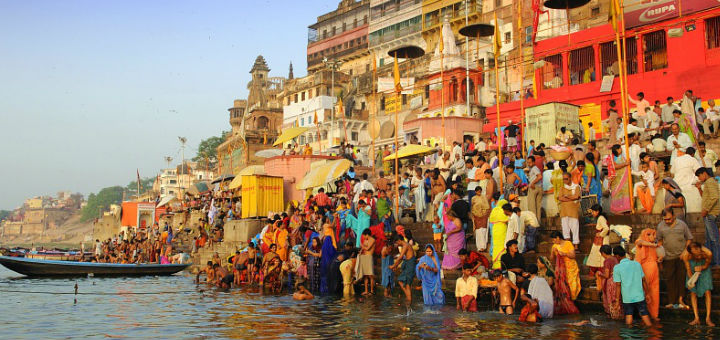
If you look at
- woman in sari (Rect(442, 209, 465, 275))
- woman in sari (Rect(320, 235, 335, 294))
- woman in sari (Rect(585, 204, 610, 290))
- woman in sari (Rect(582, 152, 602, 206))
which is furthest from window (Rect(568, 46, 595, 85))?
woman in sari (Rect(585, 204, 610, 290))

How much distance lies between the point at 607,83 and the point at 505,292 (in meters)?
15.3

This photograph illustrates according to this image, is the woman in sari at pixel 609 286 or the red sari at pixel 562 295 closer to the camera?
the woman in sari at pixel 609 286

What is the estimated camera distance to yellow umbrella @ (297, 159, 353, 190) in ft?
68.2

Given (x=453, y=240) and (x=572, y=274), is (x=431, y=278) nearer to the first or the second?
(x=453, y=240)

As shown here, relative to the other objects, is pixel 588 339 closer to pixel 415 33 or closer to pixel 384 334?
pixel 384 334

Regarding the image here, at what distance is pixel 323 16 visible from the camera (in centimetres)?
5759

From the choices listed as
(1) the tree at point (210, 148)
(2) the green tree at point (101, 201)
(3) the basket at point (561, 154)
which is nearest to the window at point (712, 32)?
(3) the basket at point (561, 154)

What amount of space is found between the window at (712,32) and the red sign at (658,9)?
491mm

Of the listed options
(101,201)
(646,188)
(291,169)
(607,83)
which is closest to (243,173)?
(291,169)

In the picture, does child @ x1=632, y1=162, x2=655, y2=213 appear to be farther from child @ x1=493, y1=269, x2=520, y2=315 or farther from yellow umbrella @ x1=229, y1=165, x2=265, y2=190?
yellow umbrella @ x1=229, y1=165, x2=265, y2=190

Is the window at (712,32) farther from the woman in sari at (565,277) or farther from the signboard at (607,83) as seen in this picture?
the woman in sari at (565,277)

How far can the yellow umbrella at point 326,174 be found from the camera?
20.8 meters

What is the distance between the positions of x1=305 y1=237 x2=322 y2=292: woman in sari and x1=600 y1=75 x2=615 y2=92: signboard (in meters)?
A: 13.5

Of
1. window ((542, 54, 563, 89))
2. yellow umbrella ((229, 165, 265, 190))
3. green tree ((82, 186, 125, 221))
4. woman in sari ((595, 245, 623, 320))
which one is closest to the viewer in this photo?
woman in sari ((595, 245, 623, 320))
